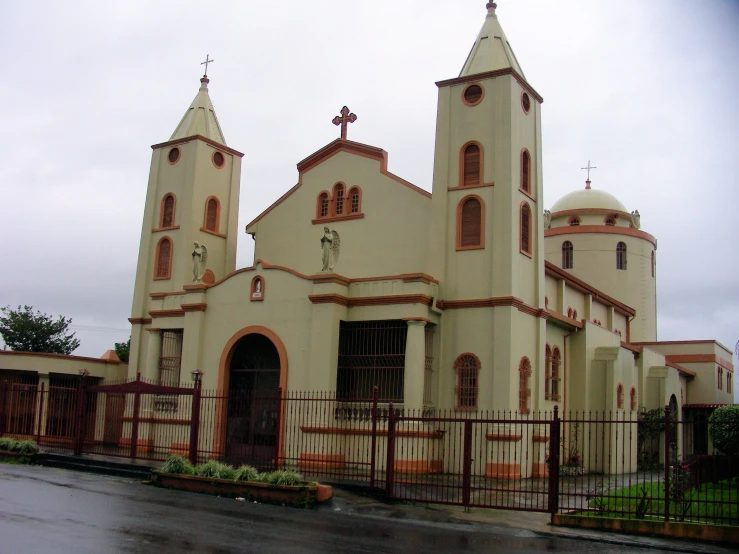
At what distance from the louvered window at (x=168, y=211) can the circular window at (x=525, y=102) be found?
13.5 metres

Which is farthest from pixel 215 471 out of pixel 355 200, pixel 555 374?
pixel 555 374

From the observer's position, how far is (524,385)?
75.6 ft

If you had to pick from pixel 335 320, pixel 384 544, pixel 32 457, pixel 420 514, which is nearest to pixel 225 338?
pixel 335 320

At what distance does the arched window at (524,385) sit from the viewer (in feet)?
74.7

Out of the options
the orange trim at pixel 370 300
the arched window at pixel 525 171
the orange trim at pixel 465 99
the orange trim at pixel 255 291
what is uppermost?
the orange trim at pixel 465 99

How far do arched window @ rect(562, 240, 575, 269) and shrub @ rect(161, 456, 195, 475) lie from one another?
2846cm

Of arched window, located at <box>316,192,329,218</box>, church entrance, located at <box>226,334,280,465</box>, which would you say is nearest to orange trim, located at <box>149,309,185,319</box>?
church entrance, located at <box>226,334,280,465</box>

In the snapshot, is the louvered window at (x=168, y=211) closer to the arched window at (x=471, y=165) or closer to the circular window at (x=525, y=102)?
the arched window at (x=471, y=165)

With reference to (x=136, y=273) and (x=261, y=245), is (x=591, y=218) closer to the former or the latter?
(x=261, y=245)

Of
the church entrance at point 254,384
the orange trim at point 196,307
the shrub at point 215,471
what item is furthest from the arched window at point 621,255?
the shrub at point 215,471

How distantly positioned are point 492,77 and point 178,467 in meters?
14.1

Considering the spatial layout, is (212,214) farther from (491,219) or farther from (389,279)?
(491,219)

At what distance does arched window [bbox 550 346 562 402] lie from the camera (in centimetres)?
2609

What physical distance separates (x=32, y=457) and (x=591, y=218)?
30615 mm
